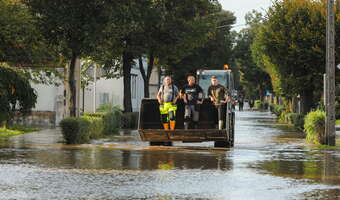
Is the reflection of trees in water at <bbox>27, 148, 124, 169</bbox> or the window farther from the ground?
the window

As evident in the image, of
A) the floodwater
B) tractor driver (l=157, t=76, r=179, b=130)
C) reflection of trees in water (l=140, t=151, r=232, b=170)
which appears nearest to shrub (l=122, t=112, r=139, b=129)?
the floodwater

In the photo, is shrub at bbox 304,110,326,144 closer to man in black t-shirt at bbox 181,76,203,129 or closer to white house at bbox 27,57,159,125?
man in black t-shirt at bbox 181,76,203,129

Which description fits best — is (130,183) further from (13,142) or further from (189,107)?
(13,142)

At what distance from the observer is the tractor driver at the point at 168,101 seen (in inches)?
896

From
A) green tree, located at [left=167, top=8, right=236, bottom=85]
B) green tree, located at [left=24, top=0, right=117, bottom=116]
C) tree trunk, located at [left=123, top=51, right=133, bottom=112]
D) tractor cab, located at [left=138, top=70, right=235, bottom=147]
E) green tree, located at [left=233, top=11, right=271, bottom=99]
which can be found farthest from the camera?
green tree, located at [left=233, top=11, right=271, bottom=99]

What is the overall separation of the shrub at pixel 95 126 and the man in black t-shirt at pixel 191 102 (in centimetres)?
496

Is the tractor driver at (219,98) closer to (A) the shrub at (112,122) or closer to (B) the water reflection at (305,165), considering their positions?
(B) the water reflection at (305,165)

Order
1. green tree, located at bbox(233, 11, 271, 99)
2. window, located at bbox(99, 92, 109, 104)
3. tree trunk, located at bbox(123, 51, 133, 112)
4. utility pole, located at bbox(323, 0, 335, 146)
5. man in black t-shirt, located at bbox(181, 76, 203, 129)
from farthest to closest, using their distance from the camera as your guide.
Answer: green tree, located at bbox(233, 11, 271, 99) < window, located at bbox(99, 92, 109, 104) < tree trunk, located at bbox(123, 51, 133, 112) < utility pole, located at bbox(323, 0, 335, 146) < man in black t-shirt, located at bbox(181, 76, 203, 129)

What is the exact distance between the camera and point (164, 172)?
51.4 ft

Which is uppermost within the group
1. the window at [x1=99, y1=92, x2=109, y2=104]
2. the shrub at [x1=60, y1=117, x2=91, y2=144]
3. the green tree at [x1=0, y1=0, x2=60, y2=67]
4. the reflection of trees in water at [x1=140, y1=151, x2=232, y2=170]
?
the green tree at [x1=0, y1=0, x2=60, y2=67]

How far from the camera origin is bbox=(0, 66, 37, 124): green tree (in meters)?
26.2

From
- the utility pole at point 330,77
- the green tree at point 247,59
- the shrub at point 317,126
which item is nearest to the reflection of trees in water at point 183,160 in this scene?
the utility pole at point 330,77

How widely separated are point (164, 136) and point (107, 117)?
9.75 metres

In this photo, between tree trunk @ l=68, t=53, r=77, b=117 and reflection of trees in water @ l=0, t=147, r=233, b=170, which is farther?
tree trunk @ l=68, t=53, r=77, b=117
